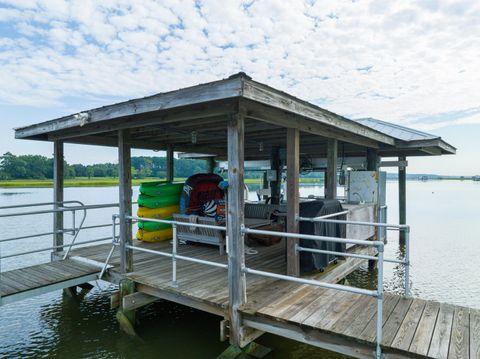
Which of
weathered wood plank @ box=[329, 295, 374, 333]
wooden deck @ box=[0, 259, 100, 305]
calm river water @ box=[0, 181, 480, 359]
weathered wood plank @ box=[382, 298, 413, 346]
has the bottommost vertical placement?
calm river water @ box=[0, 181, 480, 359]

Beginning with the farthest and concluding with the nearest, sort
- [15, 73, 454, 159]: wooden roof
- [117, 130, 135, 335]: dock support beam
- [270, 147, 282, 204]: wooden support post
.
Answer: [270, 147, 282, 204]: wooden support post
[117, 130, 135, 335]: dock support beam
[15, 73, 454, 159]: wooden roof

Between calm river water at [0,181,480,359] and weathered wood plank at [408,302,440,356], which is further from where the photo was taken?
calm river water at [0,181,480,359]

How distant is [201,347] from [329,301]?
2014mm

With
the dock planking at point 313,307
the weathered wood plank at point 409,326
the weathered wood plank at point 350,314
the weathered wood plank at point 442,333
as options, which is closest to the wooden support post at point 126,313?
the dock planking at point 313,307

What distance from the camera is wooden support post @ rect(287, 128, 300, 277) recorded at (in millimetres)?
4355

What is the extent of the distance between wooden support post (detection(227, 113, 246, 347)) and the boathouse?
0.01 m

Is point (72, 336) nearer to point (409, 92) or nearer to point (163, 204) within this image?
point (163, 204)

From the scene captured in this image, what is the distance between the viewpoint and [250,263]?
5297 millimetres

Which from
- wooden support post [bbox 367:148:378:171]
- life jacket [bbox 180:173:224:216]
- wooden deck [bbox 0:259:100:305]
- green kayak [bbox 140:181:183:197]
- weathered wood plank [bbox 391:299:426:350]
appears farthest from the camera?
wooden support post [bbox 367:148:378:171]

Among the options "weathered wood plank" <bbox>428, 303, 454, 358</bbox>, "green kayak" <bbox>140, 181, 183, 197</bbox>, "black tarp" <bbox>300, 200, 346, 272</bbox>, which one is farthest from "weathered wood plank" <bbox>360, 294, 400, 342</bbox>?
"green kayak" <bbox>140, 181, 183, 197</bbox>

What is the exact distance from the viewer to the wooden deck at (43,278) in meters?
4.29

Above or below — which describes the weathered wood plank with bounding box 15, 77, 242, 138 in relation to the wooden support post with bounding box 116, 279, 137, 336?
above

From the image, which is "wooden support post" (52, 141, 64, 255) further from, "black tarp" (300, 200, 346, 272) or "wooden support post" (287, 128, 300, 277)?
"black tarp" (300, 200, 346, 272)

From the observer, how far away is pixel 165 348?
14.4 feet
